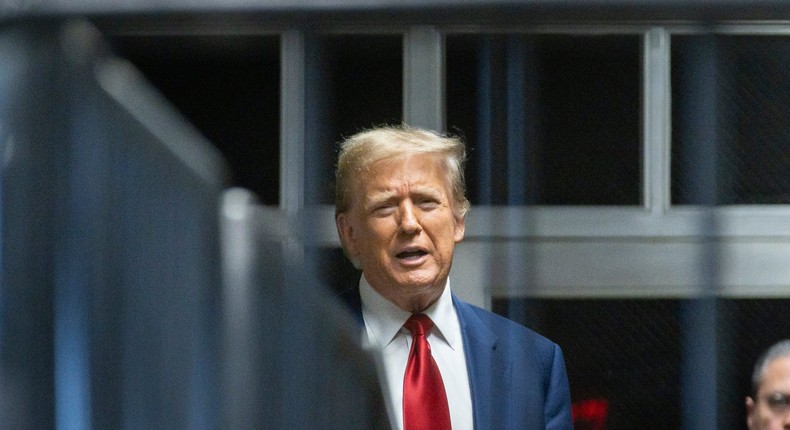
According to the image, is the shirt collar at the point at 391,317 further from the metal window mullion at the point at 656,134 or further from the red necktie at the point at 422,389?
the metal window mullion at the point at 656,134

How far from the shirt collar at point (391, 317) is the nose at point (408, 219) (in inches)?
3.0

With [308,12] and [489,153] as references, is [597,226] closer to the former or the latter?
[489,153]

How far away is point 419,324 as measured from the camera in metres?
1.35

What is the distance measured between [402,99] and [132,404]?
0.54 meters

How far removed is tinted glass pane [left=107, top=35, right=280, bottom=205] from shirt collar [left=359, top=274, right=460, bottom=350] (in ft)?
0.54

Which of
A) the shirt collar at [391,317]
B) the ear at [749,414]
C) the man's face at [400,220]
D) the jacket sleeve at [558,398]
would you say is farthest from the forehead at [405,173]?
the ear at [749,414]

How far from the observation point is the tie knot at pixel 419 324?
1331 mm

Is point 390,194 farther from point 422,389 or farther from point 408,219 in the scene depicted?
point 422,389

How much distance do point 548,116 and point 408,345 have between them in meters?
0.32

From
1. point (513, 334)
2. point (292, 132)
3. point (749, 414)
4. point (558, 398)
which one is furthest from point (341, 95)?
point (749, 414)

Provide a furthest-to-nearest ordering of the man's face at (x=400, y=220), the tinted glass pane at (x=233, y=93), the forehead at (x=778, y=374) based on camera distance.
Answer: the forehead at (x=778, y=374) < the man's face at (x=400, y=220) < the tinted glass pane at (x=233, y=93)

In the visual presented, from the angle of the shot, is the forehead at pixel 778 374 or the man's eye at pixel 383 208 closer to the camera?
the man's eye at pixel 383 208

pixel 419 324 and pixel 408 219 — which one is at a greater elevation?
pixel 408 219

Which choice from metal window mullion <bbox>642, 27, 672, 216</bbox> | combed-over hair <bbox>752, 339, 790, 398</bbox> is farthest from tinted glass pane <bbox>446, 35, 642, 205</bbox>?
combed-over hair <bbox>752, 339, 790, 398</bbox>
